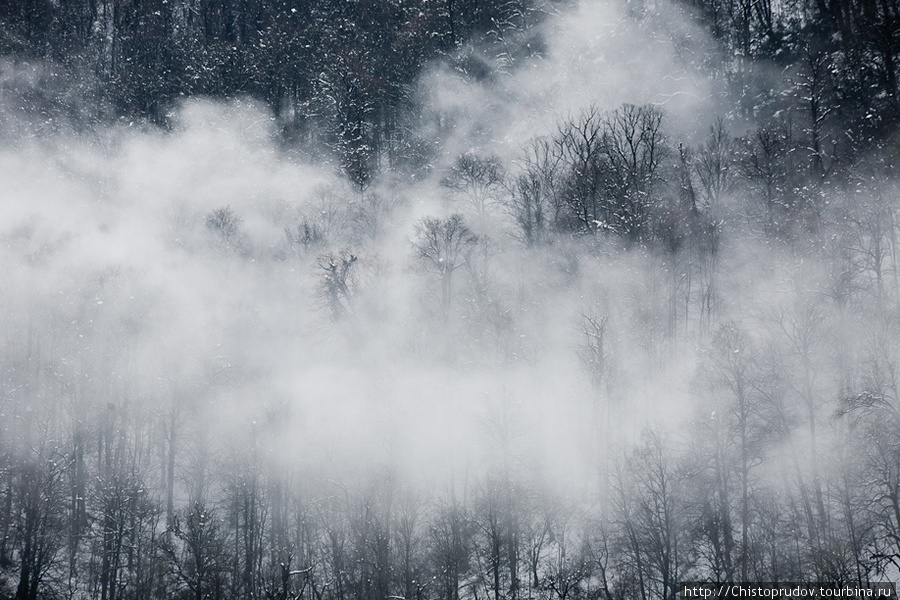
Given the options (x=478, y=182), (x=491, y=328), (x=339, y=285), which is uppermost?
(x=478, y=182)

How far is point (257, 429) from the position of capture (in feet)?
142

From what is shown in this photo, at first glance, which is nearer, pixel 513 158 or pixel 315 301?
pixel 315 301

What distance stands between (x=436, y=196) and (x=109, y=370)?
2919cm

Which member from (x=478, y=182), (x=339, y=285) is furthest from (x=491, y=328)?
(x=478, y=182)

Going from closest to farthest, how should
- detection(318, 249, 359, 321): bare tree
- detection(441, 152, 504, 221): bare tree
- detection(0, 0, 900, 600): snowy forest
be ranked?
detection(0, 0, 900, 600): snowy forest, detection(318, 249, 359, 321): bare tree, detection(441, 152, 504, 221): bare tree

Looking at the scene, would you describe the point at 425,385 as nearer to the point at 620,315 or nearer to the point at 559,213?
the point at 620,315

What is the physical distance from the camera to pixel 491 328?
45500 millimetres

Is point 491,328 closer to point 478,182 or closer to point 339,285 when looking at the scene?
point 339,285

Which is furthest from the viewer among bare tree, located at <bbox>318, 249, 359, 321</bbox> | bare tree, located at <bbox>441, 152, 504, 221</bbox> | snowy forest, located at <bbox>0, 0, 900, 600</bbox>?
bare tree, located at <bbox>441, 152, 504, 221</bbox>

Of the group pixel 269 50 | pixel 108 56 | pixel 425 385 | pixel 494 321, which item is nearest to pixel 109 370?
pixel 425 385

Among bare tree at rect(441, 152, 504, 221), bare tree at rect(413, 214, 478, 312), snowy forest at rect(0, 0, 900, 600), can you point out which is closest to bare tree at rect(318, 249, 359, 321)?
snowy forest at rect(0, 0, 900, 600)

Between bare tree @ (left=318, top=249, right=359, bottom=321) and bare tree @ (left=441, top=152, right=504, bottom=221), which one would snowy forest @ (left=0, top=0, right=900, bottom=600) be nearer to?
bare tree @ (left=318, top=249, right=359, bottom=321)

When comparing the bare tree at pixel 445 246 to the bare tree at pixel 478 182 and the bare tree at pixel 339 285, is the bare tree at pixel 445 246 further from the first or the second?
the bare tree at pixel 339 285

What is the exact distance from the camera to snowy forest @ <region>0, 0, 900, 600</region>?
32.2m
